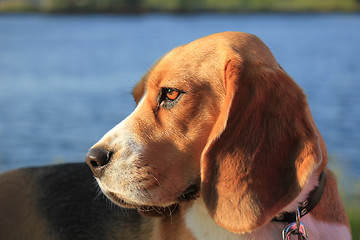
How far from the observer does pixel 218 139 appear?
8.14 ft

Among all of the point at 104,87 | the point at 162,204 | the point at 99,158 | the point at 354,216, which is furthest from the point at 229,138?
the point at 104,87

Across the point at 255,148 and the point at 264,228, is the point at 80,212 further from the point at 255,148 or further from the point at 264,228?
the point at 255,148

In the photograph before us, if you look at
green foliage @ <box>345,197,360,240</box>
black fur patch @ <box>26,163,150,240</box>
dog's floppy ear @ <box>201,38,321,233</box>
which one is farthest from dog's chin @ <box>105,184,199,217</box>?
green foliage @ <box>345,197,360,240</box>

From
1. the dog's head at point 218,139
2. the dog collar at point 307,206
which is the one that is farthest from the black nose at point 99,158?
the dog collar at point 307,206

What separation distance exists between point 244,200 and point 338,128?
13231mm

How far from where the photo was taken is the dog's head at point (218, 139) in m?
2.43

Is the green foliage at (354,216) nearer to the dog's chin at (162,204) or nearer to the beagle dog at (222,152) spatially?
the beagle dog at (222,152)

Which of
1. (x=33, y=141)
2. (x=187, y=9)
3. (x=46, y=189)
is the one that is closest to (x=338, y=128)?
(x=33, y=141)

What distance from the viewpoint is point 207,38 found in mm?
2838

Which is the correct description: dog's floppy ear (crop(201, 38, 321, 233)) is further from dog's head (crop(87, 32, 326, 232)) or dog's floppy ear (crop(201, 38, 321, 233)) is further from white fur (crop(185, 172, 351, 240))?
white fur (crop(185, 172, 351, 240))

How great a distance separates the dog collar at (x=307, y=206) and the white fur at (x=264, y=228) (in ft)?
0.08

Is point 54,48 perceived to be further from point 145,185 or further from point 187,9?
point 145,185

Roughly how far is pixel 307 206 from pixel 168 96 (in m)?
1.00

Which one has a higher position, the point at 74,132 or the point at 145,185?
the point at 145,185
